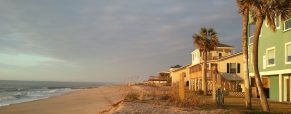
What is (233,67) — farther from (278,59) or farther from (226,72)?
(278,59)

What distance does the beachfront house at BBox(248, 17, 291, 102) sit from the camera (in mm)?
29672

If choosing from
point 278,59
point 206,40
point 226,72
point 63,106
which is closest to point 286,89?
point 278,59

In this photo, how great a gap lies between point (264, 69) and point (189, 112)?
1785cm

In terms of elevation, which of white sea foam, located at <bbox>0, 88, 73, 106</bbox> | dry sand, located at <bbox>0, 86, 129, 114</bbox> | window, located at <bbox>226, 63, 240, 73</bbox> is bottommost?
white sea foam, located at <bbox>0, 88, 73, 106</bbox>

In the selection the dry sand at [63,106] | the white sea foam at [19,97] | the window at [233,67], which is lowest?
the white sea foam at [19,97]

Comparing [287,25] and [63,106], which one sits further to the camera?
[63,106]

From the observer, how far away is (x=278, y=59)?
31234mm

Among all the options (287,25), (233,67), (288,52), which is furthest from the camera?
(233,67)

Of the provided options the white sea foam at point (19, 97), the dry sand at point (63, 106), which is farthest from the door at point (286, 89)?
the white sea foam at point (19, 97)

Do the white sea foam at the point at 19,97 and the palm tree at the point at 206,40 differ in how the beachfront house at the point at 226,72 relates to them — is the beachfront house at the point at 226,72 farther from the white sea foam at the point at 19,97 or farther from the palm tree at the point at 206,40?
the white sea foam at the point at 19,97

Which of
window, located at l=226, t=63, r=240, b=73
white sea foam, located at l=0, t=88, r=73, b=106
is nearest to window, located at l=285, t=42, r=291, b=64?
window, located at l=226, t=63, r=240, b=73

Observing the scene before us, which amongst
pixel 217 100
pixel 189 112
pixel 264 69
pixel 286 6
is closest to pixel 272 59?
pixel 264 69

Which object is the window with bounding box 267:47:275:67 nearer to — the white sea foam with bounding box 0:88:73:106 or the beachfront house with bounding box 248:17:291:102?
the beachfront house with bounding box 248:17:291:102

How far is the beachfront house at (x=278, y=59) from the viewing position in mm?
29672
